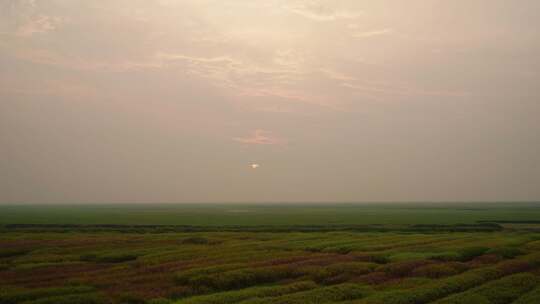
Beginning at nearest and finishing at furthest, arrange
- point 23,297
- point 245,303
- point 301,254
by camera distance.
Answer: point 245,303
point 23,297
point 301,254

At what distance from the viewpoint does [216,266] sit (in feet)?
114

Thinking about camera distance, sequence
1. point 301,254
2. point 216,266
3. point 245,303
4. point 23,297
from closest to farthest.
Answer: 1. point 245,303
2. point 23,297
3. point 216,266
4. point 301,254

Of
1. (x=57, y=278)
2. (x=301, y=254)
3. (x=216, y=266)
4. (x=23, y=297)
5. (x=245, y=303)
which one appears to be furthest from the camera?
(x=301, y=254)


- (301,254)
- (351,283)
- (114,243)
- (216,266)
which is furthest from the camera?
(114,243)

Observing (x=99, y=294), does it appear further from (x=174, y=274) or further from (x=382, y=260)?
(x=382, y=260)

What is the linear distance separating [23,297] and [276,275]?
54.6 feet

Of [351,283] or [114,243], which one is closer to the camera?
[351,283]

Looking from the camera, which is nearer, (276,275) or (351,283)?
(351,283)

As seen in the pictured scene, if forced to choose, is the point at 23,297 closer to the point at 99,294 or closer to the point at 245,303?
the point at 99,294

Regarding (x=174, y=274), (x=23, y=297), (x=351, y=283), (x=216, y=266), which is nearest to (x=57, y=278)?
(x=23, y=297)

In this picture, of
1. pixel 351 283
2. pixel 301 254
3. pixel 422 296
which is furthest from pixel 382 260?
pixel 422 296

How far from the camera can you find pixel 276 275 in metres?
32.7

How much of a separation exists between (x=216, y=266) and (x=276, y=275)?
5288 mm

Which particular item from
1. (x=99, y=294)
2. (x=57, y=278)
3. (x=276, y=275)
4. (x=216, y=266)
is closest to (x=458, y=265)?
(x=276, y=275)
